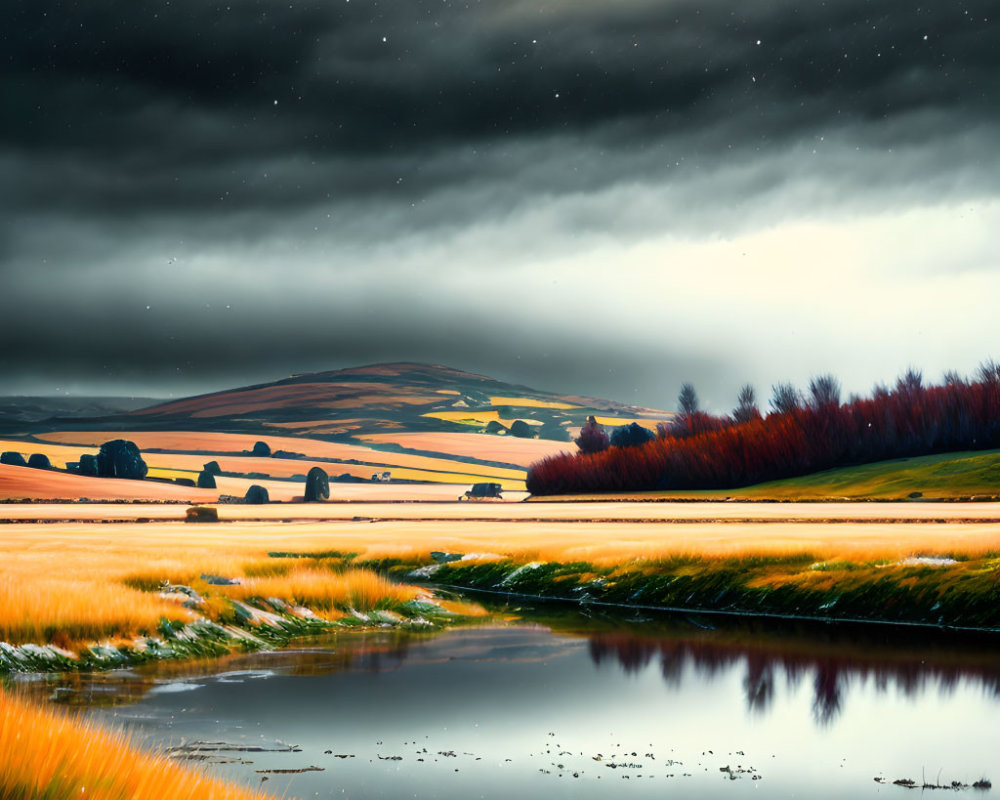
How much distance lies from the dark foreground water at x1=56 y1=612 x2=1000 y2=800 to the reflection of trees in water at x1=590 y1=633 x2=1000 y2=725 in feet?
0.30

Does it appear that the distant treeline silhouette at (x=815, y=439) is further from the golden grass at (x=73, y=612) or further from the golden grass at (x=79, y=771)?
the golden grass at (x=79, y=771)

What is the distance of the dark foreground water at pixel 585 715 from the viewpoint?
672 inches

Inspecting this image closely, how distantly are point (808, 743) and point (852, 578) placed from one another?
19.9 metres

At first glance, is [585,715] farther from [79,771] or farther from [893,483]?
[893,483]

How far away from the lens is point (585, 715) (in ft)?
72.5

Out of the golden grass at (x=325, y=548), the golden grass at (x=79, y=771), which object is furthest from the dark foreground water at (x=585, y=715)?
the golden grass at (x=79, y=771)

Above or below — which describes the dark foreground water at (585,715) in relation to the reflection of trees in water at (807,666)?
above

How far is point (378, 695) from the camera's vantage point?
77.0ft

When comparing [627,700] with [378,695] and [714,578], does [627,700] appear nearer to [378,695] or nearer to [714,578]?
[378,695]

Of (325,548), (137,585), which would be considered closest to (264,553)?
(325,548)

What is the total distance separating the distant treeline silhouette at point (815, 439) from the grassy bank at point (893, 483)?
12.9 ft

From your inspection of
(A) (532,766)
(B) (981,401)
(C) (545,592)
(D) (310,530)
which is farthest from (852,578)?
(B) (981,401)

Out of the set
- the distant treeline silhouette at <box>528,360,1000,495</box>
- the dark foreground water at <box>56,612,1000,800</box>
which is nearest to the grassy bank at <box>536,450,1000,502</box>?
the distant treeline silhouette at <box>528,360,1000,495</box>

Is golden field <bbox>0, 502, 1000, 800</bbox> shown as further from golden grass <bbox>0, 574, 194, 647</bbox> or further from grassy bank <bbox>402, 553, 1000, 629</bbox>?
grassy bank <bbox>402, 553, 1000, 629</bbox>
